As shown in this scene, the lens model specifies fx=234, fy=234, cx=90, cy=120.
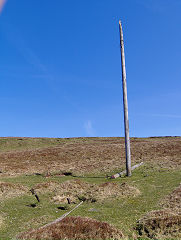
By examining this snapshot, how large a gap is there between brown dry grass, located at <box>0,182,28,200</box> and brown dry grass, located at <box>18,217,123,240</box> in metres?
9.46

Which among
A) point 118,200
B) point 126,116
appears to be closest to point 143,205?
point 118,200

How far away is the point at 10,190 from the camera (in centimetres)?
1953

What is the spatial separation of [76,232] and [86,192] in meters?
8.88

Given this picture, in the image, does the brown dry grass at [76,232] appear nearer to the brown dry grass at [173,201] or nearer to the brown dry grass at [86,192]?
the brown dry grass at [173,201]

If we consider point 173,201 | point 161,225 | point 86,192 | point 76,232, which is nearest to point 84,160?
point 86,192

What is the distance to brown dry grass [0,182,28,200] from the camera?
1836 centimetres

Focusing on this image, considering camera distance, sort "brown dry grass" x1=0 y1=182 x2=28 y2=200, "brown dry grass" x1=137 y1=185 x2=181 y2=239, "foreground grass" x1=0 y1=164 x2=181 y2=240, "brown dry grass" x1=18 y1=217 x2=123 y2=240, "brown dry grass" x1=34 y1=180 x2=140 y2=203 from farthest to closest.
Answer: "brown dry grass" x1=0 y1=182 x2=28 y2=200
"brown dry grass" x1=34 y1=180 x2=140 y2=203
"foreground grass" x1=0 y1=164 x2=181 y2=240
"brown dry grass" x1=137 y1=185 x2=181 y2=239
"brown dry grass" x1=18 y1=217 x2=123 y2=240

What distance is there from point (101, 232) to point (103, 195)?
23.6 ft

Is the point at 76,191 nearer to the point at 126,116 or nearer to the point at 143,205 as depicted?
the point at 143,205

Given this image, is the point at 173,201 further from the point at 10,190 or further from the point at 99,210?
the point at 10,190

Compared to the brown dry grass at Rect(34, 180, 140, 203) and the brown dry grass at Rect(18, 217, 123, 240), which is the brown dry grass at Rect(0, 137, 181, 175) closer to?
the brown dry grass at Rect(34, 180, 140, 203)

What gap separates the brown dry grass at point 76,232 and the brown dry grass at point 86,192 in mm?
6004

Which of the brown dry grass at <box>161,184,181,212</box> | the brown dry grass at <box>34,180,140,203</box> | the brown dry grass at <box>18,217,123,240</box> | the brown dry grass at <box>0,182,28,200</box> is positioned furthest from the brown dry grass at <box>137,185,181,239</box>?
the brown dry grass at <box>0,182,28,200</box>

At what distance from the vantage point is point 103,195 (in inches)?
652
